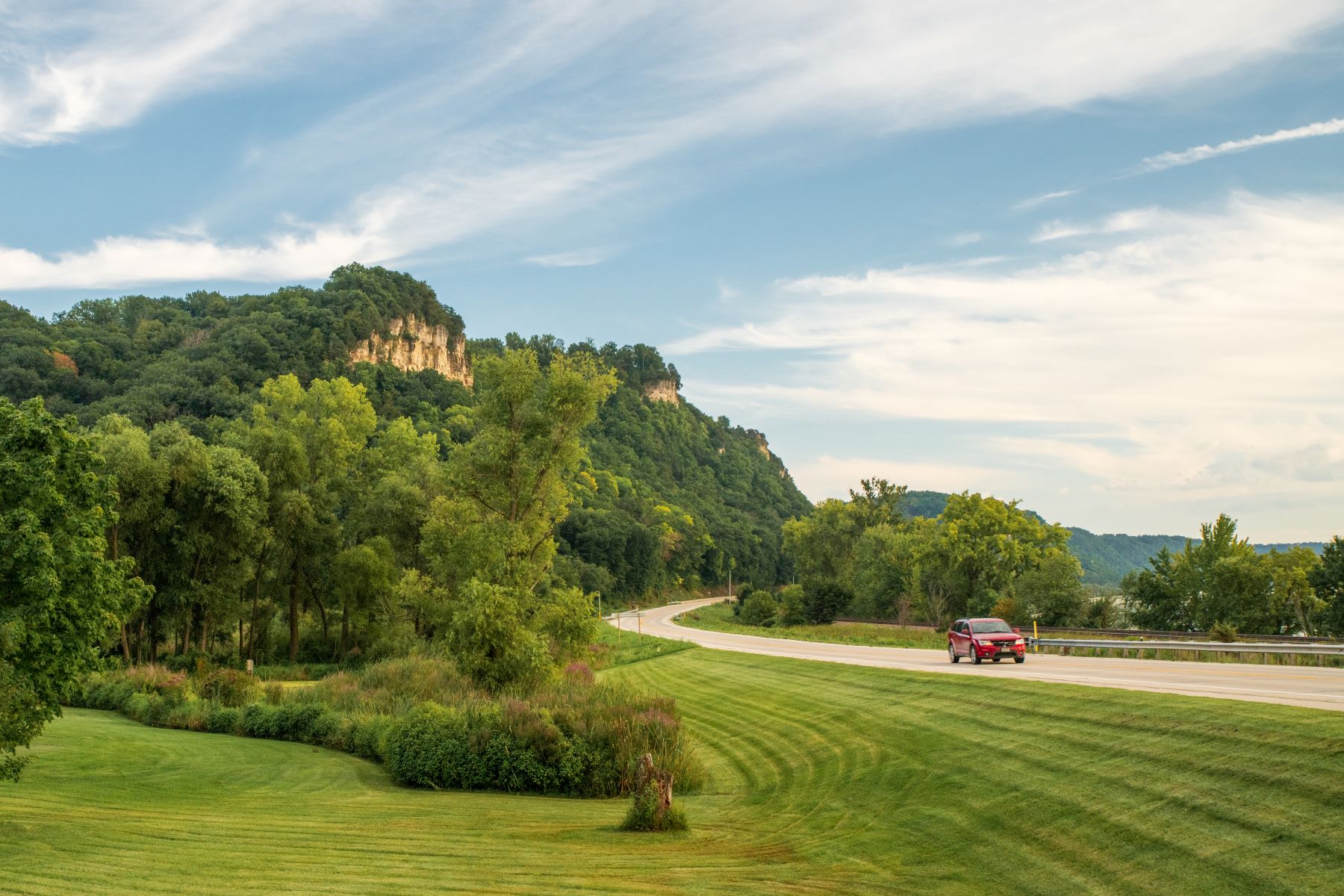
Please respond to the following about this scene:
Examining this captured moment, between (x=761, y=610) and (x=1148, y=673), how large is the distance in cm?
7873

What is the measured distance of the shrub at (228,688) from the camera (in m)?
36.8

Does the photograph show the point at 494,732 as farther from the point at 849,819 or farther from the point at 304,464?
the point at 304,464

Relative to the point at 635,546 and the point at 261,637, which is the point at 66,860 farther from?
the point at 635,546

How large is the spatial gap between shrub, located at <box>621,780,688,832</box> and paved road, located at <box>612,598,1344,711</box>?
1023cm

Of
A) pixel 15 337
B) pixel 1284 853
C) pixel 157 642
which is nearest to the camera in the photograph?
pixel 1284 853

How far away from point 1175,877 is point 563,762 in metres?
14.8

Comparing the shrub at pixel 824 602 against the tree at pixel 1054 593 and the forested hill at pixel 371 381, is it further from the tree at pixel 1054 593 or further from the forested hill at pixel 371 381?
the tree at pixel 1054 593

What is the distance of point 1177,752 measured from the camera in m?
14.9

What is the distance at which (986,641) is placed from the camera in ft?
108

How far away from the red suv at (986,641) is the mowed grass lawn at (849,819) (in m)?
7.45

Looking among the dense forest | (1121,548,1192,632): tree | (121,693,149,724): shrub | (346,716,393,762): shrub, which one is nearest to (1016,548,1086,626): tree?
(1121,548,1192,632): tree

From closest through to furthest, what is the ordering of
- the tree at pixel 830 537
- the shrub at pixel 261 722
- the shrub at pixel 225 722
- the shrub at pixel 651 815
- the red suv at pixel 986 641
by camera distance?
the shrub at pixel 651 815 → the red suv at pixel 986 641 → the shrub at pixel 261 722 → the shrub at pixel 225 722 → the tree at pixel 830 537

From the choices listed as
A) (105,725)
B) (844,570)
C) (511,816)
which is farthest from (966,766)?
(844,570)

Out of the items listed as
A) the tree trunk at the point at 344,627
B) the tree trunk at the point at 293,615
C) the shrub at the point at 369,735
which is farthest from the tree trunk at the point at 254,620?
the shrub at the point at 369,735
